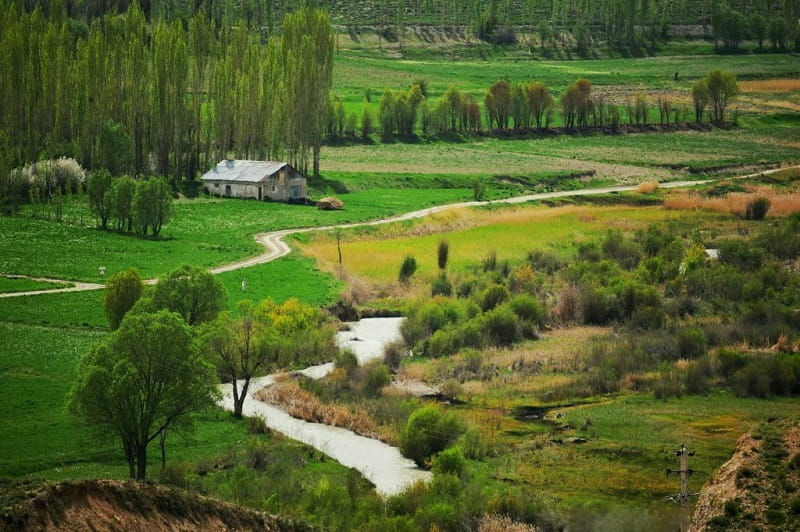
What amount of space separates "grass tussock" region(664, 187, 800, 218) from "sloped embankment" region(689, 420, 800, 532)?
6085 cm

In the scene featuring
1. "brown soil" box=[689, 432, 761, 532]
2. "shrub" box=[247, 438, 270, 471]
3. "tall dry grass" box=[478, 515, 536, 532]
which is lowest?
"shrub" box=[247, 438, 270, 471]

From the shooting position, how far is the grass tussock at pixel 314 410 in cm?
4694

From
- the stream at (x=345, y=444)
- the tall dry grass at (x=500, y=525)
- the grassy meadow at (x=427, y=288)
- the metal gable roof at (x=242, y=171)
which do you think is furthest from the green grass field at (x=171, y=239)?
the tall dry grass at (x=500, y=525)

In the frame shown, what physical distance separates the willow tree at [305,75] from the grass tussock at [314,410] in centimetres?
5862

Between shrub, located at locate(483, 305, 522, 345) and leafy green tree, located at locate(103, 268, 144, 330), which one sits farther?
shrub, located at locate(483, 305, 522, 345)

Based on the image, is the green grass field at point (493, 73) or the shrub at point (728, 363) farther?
the green grass field at point (493, 73)

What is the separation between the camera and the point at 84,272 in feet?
222

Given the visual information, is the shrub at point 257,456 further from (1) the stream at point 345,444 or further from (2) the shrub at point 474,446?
(2) the shrub at point 474,446

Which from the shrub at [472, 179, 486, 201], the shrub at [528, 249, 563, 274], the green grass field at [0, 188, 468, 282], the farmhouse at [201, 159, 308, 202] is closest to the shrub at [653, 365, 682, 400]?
the shrub at [528, 249, 563, 274]

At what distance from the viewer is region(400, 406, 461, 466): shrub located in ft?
141

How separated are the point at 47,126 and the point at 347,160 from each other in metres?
34.9

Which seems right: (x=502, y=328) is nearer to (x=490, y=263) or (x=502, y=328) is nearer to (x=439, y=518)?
(x=490, y=263)

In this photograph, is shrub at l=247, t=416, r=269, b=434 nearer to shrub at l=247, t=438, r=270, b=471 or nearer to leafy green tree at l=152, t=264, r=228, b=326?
shrub at l=247, t=438, r=270, b=471

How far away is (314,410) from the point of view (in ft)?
158
